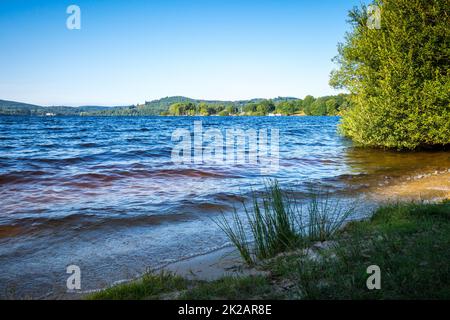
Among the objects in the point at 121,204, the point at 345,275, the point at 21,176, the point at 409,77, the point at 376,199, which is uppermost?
the point at 409,77

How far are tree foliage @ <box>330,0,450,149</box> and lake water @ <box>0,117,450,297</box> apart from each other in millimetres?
1710

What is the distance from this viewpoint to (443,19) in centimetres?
1920

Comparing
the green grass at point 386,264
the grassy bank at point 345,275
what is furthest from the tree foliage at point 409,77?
the grassy bank at point 345,275

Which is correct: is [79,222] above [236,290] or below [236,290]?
below

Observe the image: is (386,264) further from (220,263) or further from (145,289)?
(145,289)

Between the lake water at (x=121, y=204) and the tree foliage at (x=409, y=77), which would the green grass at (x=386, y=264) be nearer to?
the lake water at (x=121, y=204)

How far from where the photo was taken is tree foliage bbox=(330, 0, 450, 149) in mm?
18984

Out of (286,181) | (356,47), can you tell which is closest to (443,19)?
(356,47)

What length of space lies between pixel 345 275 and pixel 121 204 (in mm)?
7968

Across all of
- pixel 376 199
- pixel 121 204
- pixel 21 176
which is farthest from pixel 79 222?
pixel 376 199

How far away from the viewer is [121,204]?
10328 millimetres

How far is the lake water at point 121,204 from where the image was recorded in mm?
6238

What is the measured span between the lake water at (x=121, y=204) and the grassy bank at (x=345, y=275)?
187 cm
